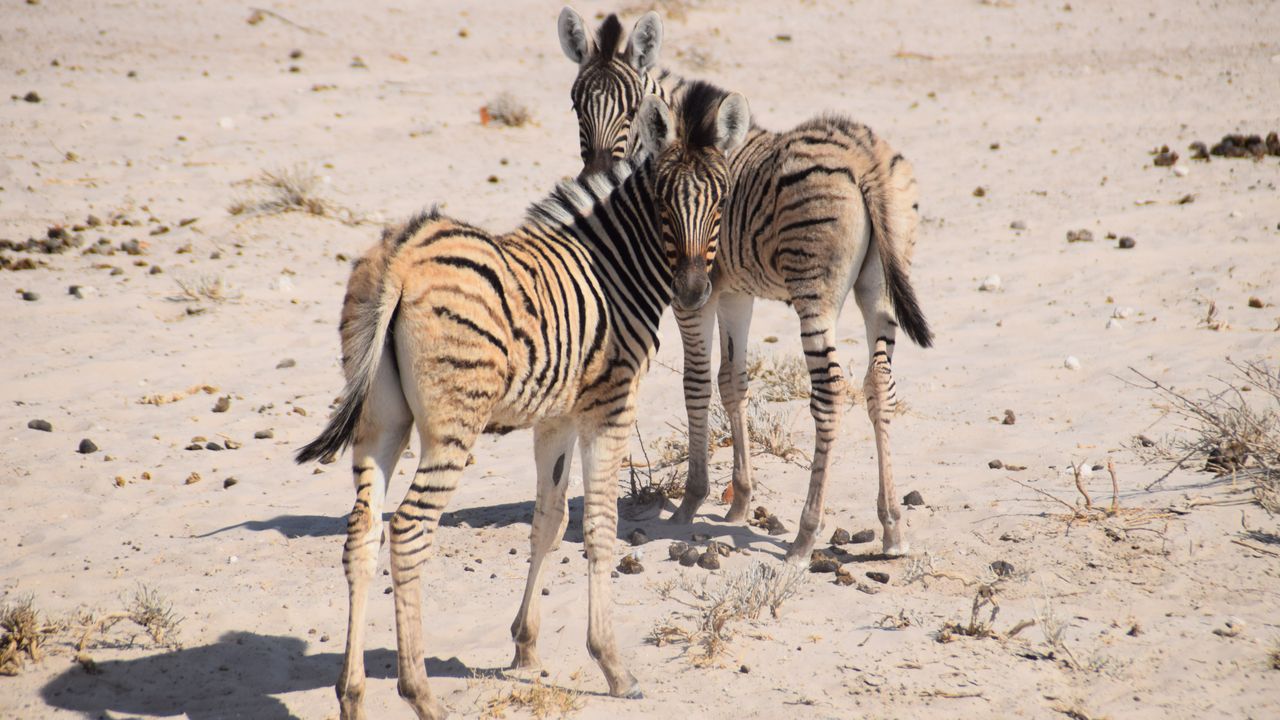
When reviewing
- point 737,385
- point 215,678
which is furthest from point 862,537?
point 215,678

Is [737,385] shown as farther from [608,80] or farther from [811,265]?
[608,80]

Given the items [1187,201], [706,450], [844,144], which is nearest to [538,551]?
[706,450]

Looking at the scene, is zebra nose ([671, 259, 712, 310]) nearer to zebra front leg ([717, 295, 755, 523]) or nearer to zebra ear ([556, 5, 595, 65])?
zebra front leg ([717, 295, 755, 523])

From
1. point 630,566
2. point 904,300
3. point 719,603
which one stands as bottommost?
point 630,566

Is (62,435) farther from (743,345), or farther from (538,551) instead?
(743,345)

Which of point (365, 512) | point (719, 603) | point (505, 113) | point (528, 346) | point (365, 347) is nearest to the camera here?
point (365, 347)

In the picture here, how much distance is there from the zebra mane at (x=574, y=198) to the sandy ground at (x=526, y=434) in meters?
2.14

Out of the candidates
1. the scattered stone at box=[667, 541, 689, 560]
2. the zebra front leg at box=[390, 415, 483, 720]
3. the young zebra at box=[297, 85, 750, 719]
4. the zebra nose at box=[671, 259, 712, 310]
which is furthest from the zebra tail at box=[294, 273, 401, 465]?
the scattered stone at box=[667, 541, 689, 560]

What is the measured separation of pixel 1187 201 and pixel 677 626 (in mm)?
10071

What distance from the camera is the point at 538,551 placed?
5.12 metres

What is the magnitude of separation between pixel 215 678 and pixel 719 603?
2.52 m

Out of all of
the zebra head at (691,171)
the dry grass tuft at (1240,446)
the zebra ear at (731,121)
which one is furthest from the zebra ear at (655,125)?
the dry grass tuft at (1240,446)

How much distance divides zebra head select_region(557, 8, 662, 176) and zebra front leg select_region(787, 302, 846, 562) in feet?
5.91

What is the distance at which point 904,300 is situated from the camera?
5945 mm
